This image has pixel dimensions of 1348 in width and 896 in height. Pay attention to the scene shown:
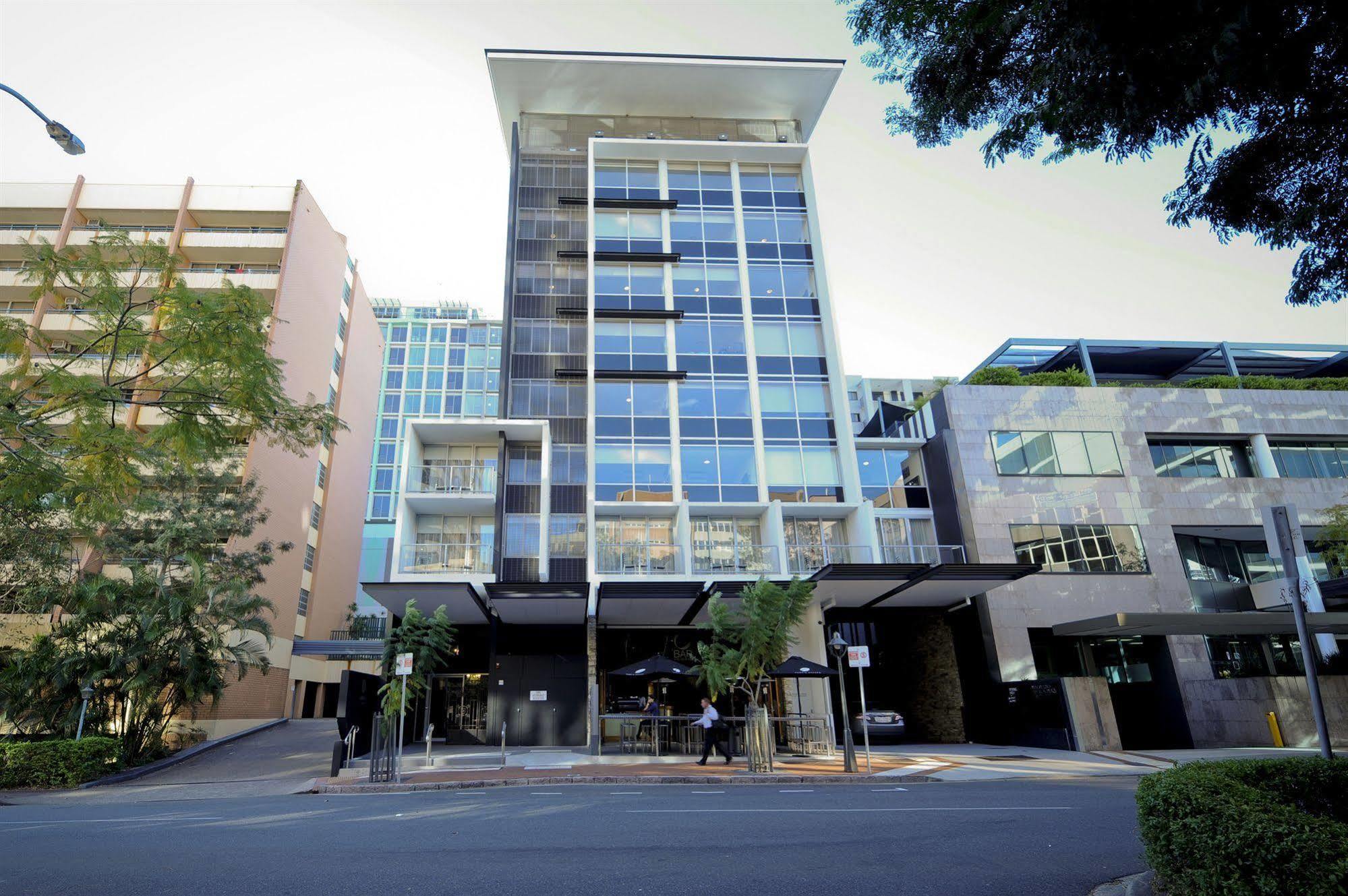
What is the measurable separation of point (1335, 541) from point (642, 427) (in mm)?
25614

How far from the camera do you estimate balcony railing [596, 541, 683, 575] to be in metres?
28.0

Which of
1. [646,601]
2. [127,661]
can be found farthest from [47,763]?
[646,601]

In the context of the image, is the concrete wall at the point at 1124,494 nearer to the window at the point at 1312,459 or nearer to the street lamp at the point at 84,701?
the window at the point at 1312,459

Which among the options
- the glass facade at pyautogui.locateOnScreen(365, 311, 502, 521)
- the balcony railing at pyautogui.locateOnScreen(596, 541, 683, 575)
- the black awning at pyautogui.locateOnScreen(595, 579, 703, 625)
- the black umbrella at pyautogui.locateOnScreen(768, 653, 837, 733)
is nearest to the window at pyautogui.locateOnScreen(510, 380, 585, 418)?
the balcony railing at pyautogui.locateOnScreen(596, 541, 683, 575)

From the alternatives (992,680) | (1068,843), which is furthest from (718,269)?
(1068,843)

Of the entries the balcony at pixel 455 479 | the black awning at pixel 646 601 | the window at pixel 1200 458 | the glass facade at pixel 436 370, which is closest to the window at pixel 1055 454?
the window at pixel 1200 458

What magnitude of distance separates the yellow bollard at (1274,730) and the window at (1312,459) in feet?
33.3

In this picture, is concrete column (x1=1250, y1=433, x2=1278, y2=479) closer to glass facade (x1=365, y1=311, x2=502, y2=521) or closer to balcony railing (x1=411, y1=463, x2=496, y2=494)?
balcony railing (x1=411, y1=463, x2=496, y2=494)

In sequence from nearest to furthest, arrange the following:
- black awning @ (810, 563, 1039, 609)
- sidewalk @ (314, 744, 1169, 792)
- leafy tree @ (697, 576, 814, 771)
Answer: sidewalk @ (314, 744, 1169, 792)
leafy tree @ (697, 576, 814, 771)
black awning @ (810, 563, 1039, 609)

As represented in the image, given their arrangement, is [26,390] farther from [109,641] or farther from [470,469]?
[470,469]

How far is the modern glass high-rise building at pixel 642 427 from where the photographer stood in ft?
89.1

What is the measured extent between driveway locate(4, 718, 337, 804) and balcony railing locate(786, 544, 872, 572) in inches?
673

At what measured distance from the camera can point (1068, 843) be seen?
809cm

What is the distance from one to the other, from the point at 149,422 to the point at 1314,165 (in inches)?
1599
